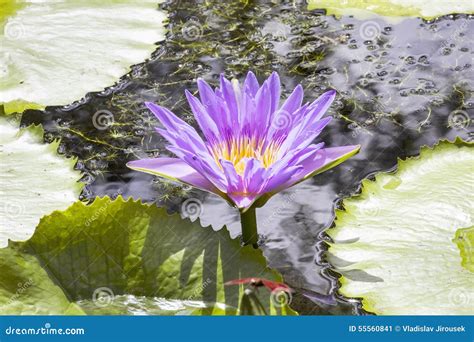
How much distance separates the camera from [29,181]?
2.27 metres

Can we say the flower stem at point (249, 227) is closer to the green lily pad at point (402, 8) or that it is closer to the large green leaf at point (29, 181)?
the large green leaf at point (29, 181)

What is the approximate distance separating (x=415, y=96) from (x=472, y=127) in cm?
27

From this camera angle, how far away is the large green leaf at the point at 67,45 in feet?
9.32

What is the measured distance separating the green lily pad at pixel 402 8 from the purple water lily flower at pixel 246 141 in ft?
5.00

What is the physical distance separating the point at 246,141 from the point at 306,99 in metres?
0.99

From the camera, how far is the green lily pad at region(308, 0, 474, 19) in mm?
3188

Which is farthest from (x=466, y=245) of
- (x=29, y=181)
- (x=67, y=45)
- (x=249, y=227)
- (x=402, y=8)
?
(x=67, y=45)

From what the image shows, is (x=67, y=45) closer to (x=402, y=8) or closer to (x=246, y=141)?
(x=402, y=8)


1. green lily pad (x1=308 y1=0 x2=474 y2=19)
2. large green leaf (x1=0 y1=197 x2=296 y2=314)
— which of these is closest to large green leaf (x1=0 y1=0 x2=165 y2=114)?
green lily pad (x1=308 y1=0 x2=474 y2=19)

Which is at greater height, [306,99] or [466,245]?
[306,99]

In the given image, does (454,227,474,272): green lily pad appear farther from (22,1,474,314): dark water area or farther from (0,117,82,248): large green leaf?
(0,117,82,248): large green leaf

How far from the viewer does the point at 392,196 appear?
7.03ft

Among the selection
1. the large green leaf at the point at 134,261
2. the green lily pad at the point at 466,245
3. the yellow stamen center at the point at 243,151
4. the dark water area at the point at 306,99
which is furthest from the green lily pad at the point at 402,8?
the large green leaf at the point at 134,261

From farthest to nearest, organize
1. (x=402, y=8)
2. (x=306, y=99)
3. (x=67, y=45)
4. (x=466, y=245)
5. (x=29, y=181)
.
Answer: (x=402, y=8)
(x=67, y=45)
(x=306, y=99)
(x=29, y=181)
(x=466, y=245)
